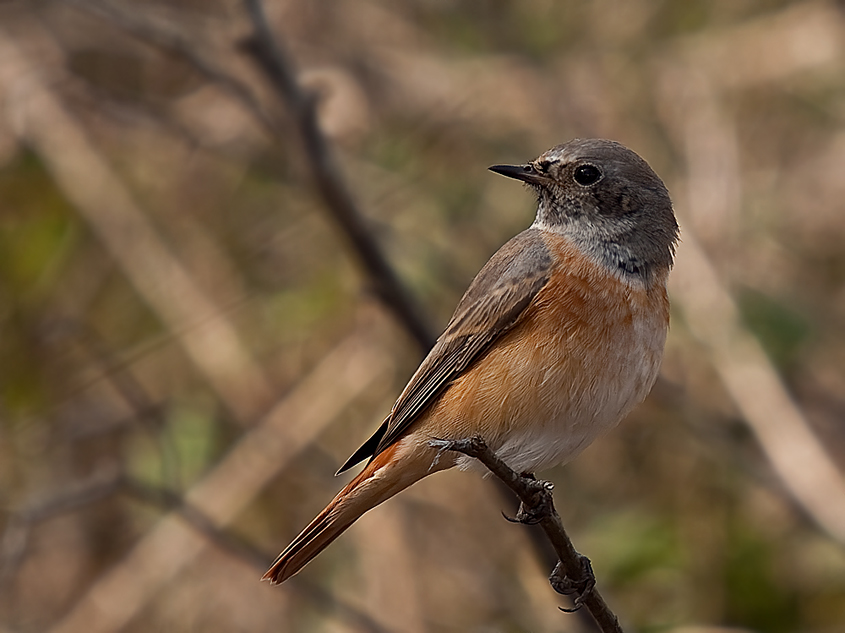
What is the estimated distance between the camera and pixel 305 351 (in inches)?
312

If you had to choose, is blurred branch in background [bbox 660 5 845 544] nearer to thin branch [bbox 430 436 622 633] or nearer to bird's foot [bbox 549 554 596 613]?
bird's foot [bbox 549 554 596 613]

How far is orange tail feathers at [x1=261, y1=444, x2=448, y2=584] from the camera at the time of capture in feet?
14.5

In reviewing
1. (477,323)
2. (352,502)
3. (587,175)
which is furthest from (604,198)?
(352,502)

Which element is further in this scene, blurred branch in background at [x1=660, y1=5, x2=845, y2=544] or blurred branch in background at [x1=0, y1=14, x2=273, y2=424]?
blurred branch in background at [x1=0, y1=14, x2=273, y2=424]

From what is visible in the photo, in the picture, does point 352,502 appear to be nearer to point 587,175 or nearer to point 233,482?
point 587,175

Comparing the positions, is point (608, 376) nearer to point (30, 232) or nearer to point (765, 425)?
point (765, 425)

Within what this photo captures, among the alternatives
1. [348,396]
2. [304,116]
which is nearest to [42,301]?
[348,396]

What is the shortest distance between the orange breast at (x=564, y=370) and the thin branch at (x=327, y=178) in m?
1.57

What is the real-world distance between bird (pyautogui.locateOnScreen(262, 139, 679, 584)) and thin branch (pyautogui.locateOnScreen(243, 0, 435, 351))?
4.34 ft

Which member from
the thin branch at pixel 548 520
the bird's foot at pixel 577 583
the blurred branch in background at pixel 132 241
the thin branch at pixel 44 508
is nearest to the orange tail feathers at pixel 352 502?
the bird's foot at pixel 577 583

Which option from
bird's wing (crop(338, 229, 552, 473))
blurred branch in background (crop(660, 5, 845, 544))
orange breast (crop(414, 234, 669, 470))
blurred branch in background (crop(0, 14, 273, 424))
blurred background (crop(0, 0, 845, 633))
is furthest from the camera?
blurred branch in background (crop(0, 14, 273, 424))

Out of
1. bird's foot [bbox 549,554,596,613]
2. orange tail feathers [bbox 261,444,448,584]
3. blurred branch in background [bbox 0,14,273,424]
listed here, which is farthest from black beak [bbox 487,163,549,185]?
blurred branch in background [bbox 0,14,273,424]

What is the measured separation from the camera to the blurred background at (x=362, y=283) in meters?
6.78

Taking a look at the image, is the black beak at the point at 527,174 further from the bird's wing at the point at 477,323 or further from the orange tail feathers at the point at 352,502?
the orange tail feathers at the point at 352,502
